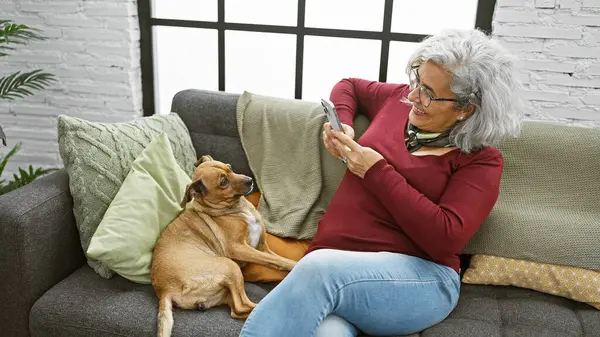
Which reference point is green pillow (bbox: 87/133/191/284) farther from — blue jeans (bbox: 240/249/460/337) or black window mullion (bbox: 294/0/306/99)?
black window mullion (bbox: 294/0/306/99)

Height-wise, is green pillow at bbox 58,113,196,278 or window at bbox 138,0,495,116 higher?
window at bbox 138,0,495,116

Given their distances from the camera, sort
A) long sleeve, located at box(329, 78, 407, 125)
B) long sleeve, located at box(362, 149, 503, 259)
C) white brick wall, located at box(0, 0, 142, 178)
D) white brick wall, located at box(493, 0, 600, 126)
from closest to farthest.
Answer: long sleeve, located at box(362, 149, 503, 259) < long sleeve, located at box(329, 78, 407, 125) < white brick wall, located at box(493, 0, 600, 126) < white brick wall, located at box(0, 0, 142, 178)

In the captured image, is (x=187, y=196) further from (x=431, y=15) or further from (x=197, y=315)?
(x=431, y=15)

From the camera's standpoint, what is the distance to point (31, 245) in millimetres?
1704

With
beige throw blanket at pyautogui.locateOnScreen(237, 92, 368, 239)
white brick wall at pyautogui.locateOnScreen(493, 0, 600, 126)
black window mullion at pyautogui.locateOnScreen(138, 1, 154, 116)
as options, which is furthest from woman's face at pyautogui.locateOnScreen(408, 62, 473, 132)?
black window mullion at pyautogui.locateOnScreen(138, 1, 154, 116)

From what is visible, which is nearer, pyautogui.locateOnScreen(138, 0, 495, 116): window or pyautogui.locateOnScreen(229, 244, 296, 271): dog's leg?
pyautogui.locateOnScreen(229, 244, 296, 271): dog's leg

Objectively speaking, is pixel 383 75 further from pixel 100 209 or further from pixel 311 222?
pixel 100 209

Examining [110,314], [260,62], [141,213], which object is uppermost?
[260,62]

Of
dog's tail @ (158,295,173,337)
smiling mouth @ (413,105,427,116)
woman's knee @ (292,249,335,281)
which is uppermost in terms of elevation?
smiling mouth @ (413,105,427,116)

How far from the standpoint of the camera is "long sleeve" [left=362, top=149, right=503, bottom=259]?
153 centimetres

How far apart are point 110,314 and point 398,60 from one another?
1711 millimetres

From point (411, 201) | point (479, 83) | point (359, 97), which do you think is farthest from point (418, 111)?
point (359, 97)

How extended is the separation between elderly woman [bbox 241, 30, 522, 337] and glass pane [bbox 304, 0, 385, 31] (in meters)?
0.96

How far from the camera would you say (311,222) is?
2.08 metres
